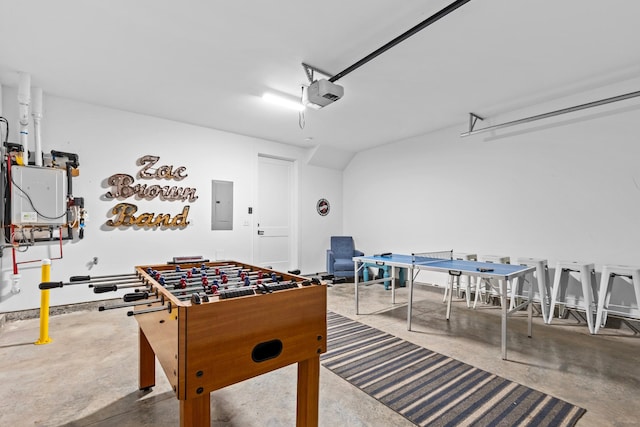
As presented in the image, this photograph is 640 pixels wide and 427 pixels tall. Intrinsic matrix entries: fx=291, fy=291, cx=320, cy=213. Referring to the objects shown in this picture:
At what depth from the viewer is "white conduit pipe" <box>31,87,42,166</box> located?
353 cm

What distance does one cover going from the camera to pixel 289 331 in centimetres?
148

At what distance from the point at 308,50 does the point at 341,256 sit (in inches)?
170

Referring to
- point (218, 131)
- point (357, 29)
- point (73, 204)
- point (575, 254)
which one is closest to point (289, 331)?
point (357, 29)

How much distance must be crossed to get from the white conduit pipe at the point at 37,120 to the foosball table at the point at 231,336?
3129 mm

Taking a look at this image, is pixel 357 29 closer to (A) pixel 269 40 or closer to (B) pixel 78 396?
(A) pixel 269 40

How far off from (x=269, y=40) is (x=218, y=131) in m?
2.96

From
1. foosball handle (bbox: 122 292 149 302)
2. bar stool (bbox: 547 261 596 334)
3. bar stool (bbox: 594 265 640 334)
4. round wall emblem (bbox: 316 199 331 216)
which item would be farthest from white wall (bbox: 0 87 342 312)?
bar stool (bbox: 594 265 640 334)

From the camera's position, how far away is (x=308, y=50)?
2.86 m

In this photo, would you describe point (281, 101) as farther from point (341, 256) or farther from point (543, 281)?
point (543, 281)

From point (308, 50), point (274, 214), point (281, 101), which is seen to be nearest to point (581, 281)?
point (308, 50)

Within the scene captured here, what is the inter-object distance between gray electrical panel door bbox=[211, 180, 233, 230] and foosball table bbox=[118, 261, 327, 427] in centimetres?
353

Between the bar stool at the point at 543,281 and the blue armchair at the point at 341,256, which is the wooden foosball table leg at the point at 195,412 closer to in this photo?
the bar stool at the point at 543,281

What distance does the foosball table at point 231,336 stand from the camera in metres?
1.19

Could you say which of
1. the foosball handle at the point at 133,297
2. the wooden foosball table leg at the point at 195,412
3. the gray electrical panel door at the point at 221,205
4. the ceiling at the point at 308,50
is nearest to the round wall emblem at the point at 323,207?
the gray electrical panel door at the point at 221,205
